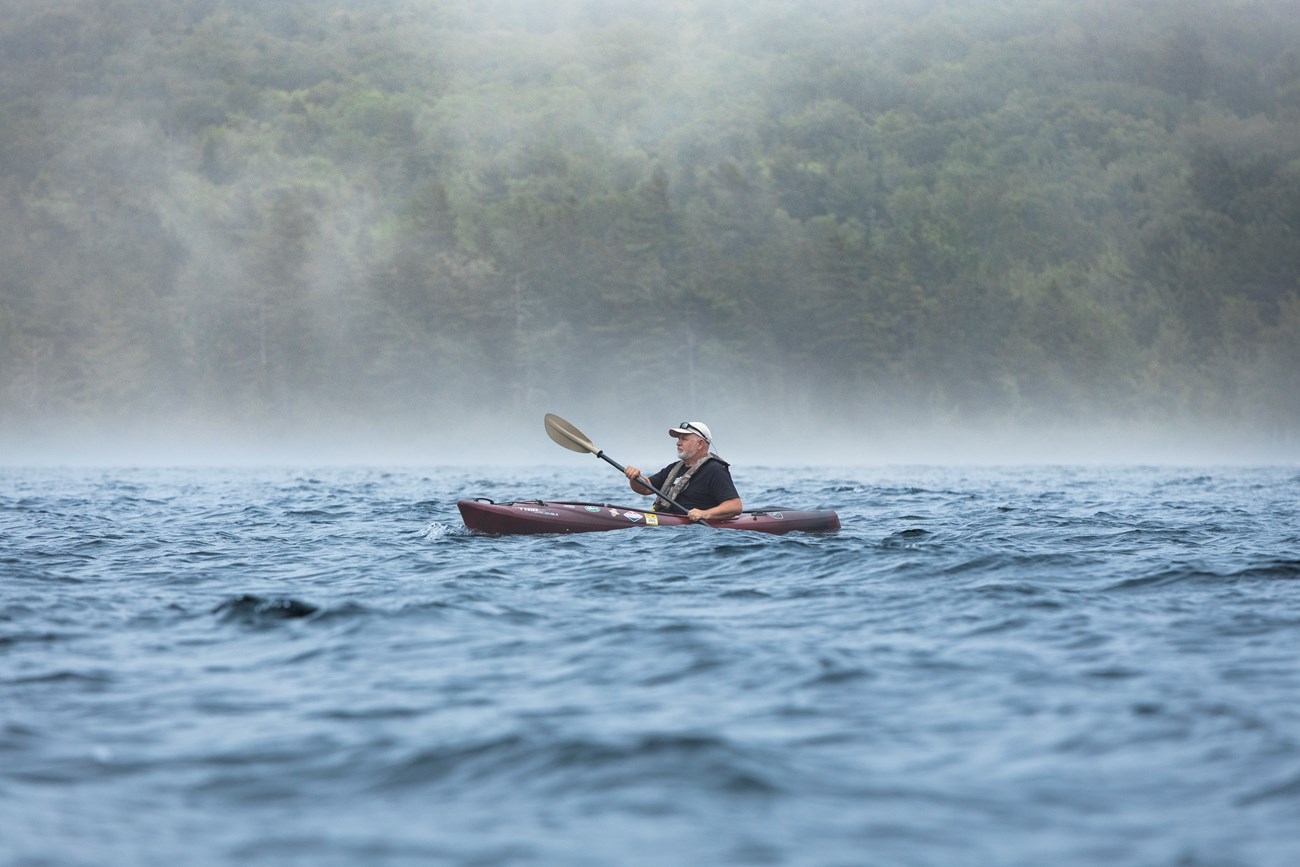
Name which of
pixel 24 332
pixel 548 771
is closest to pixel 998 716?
pixel 548 771

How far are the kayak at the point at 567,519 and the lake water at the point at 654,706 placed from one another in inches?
19.0

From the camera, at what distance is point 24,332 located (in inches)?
2426

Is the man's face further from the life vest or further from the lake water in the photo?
the lake water

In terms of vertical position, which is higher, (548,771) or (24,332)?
(24,332)

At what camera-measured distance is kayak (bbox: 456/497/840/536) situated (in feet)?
41.1

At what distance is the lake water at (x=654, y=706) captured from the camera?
4297 mm

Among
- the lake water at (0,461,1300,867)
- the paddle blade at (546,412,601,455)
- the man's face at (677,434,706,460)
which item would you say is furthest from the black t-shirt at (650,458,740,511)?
the paddle blade at (546,412,601,455)

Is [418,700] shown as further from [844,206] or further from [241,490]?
[844,206]

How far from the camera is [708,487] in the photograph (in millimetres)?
12969

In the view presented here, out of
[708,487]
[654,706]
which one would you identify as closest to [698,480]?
[708,487]

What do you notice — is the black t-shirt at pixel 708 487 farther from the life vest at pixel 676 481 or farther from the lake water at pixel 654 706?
the lake water at pixel 654 706

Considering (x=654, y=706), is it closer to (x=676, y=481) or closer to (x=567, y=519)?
(x=567, y=519)

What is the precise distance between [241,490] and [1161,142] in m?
71.2

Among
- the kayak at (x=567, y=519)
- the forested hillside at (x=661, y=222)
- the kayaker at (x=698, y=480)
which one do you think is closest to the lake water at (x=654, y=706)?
the kayak at (x=567, y=519)
